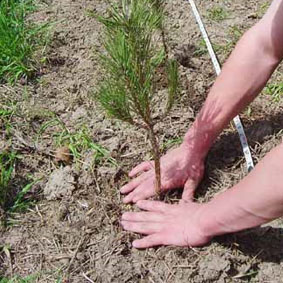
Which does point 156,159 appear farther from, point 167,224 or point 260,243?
point 260,243

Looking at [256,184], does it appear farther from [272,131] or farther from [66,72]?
[66,72]

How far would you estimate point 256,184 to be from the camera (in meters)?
1.53

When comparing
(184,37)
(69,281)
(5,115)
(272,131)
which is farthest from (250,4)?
(69,281)

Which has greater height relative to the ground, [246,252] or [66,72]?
[66,72]

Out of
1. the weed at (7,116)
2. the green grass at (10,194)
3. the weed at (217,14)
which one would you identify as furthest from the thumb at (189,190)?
the weed at (217,14)

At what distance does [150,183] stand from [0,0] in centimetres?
127

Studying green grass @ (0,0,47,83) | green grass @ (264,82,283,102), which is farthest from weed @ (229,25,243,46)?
green grass @ (0,0,47,83)

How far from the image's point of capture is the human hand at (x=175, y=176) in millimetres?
1871

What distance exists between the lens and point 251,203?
154 centimetres

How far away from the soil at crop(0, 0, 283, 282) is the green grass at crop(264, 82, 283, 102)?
0.02 m

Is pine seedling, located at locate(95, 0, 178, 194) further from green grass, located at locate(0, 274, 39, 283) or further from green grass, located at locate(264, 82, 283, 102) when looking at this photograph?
green grass, located at locate(264, 82, 283, 102)

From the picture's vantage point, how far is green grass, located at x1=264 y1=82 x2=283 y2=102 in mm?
2223

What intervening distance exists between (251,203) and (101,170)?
2.01 feet

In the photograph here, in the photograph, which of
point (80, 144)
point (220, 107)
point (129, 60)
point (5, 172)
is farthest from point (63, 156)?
point (129, 60)
